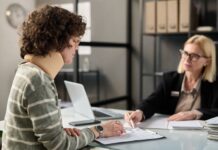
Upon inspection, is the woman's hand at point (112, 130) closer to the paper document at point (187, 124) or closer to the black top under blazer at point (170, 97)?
the paper document at point (187, 124)

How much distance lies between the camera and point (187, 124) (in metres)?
1.73

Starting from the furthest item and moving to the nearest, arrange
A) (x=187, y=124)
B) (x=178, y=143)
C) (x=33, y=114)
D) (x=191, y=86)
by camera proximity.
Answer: (x=191, y=86)
(x=187, y=124)
(x=178, y=143)
(x=33, y=114)

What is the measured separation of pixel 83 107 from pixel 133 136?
1.78 feet

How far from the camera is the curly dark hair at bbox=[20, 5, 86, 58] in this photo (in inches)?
43.9

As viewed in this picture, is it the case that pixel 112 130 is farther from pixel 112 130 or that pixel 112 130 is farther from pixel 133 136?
pixel 133 136

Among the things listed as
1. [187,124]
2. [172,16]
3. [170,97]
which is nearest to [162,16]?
[172,16]

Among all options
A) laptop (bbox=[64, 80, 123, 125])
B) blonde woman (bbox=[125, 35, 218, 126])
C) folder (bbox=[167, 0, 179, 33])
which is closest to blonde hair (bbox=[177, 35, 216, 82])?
blonde woman (bbox=[125, 35, 218, 126])

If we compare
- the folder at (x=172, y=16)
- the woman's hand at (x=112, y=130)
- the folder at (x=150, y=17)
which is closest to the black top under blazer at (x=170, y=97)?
the woman's hand at (x=112, y=130)

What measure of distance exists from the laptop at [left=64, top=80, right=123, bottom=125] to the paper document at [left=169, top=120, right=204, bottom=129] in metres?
0.40

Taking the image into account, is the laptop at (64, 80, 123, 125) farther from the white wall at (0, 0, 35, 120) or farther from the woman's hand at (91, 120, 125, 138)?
the white wall at (0, 0, 35, 120)

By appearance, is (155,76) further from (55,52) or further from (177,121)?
(55,52)

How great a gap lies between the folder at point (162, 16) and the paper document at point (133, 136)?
2.08m

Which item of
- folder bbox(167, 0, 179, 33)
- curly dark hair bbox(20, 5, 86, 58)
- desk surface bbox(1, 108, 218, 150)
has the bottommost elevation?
desk surface bbox(1, 108, 218, 150)

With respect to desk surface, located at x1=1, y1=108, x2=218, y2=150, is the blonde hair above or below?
above
